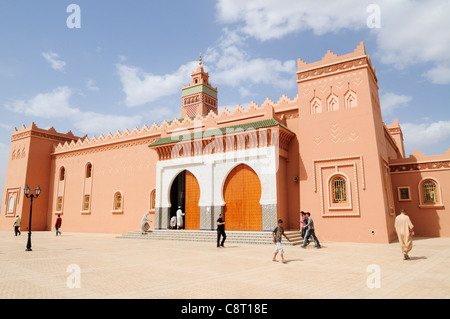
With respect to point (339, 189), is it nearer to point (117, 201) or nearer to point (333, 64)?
point (333, 64)

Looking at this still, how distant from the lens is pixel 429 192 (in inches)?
615

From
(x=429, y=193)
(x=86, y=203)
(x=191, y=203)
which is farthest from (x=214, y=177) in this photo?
(x=86, y=203)

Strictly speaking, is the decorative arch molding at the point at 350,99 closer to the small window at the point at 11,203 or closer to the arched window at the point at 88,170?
the arched window at the point at 88,170

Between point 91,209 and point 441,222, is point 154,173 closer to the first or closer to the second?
point 91,209

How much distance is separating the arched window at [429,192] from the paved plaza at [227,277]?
7609 millimetres

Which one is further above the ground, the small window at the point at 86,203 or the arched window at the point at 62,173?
the arched window at the point at 62,173

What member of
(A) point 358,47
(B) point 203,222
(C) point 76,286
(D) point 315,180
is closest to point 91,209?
(B) point 203,222

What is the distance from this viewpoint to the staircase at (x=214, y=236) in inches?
507

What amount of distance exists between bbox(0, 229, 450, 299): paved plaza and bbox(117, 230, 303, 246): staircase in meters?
4.02

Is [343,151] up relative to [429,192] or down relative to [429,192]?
up

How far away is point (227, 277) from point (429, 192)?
46.2 ft

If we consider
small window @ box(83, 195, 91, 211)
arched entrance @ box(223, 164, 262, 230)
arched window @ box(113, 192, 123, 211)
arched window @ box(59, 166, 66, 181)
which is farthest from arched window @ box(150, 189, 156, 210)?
arched window @ box(59, 166, 66, 181)

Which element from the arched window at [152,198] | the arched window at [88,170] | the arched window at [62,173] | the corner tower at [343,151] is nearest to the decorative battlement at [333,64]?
the corner tower at [343,151]

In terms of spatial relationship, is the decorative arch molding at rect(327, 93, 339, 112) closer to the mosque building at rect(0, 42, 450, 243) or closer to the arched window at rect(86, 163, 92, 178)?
the mosque building at rect(0, 42, 450, 243)
